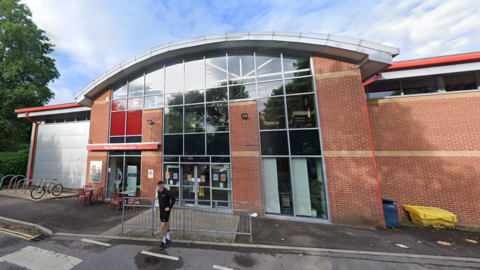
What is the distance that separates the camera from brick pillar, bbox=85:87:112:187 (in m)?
9.95

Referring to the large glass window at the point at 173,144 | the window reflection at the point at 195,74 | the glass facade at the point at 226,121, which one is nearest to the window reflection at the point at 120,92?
the glass facade at the point at 226,121

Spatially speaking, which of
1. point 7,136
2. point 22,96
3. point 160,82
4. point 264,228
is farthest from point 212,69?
point 7,136

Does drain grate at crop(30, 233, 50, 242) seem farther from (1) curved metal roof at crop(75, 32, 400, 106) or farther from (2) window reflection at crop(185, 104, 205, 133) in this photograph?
(1) curved metal roof at crop(75, 32, 400, 106)

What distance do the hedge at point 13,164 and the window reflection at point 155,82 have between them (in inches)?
557

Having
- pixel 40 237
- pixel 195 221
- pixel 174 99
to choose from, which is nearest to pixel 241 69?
pixel 174 99

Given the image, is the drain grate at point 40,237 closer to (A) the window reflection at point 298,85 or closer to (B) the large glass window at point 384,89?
(A) the window reflection at point 298,85

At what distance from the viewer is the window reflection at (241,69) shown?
326 inches

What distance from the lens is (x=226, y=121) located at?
827 cm

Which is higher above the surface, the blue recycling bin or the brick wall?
the brick wall

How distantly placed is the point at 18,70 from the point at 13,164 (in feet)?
26.8

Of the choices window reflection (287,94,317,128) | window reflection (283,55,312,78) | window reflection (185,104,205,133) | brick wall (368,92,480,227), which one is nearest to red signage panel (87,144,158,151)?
window reflection (185,104,205,133)

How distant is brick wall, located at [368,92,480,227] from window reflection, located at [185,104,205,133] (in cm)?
817

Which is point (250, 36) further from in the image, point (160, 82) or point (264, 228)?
point (264, 228)

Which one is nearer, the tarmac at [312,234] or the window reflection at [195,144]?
the tarmac at [312,234]
